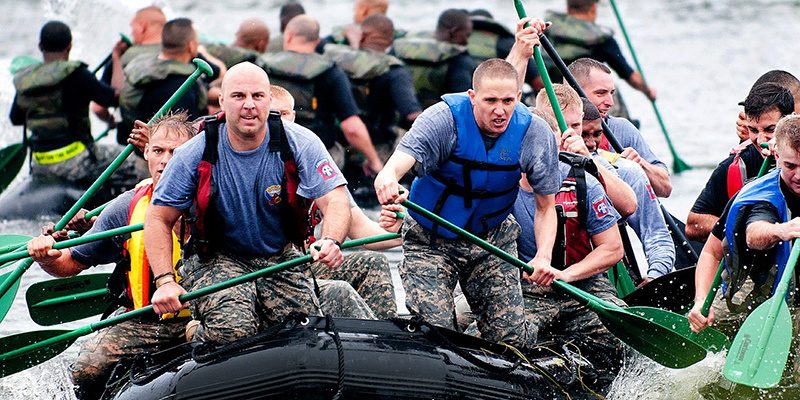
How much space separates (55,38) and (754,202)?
22.7 ft

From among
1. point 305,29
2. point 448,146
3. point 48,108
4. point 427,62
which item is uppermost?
point 448,146

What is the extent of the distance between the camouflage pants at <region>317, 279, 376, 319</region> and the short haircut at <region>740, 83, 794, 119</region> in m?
1.95

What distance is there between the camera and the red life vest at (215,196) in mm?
6051

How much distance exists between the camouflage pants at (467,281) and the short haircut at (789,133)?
1194 millimetres

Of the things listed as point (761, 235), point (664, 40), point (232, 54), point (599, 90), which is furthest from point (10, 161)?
point (664, 40)

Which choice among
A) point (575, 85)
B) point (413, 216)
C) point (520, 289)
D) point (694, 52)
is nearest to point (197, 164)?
point (413, 216)

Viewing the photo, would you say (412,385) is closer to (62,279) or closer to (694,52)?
(62,279)

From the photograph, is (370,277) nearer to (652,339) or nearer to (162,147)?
(162,147)

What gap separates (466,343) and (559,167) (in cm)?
91

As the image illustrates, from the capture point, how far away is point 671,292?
7086 millimetres

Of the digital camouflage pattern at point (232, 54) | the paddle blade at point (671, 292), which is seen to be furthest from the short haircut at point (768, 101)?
the digital camouflage pattern at point (232, 54)

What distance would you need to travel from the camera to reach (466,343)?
6.18m

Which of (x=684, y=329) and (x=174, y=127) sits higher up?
(x=174, y=127)

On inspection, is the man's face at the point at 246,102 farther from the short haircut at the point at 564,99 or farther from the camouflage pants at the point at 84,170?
the camouflage pants at the point at 84,170
